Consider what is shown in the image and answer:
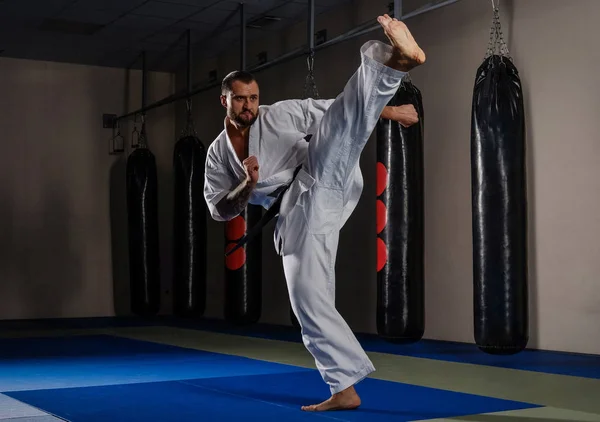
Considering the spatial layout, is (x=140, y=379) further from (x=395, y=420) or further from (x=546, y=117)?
(x=546, y=117)

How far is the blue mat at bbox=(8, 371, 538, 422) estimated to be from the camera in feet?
11.7

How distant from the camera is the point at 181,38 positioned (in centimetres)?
1005

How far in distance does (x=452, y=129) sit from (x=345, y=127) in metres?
3.84

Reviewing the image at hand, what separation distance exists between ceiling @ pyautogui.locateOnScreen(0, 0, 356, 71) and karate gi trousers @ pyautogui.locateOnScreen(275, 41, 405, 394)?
516 cm

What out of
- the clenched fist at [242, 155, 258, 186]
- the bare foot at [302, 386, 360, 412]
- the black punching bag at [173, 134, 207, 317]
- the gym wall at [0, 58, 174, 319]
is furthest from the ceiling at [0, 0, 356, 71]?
the bare foot at [302, 386, 360, 412]

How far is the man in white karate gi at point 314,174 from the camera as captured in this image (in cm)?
356

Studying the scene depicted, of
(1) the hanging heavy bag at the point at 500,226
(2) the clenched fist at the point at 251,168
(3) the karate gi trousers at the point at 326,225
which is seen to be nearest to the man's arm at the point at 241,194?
(2) the clenched fist at the point at 251,168

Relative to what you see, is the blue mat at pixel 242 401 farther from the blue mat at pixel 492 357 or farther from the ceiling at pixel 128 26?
the ceiling at pixel 128 26

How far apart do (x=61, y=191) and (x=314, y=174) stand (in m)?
7.94

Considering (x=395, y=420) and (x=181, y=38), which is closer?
(x=395, y=420)

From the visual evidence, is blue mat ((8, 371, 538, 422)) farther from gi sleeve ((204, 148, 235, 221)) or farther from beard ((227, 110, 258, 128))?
beard ((227, 110, 258, 128))

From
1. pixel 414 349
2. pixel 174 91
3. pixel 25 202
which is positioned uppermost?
pixel 174 91

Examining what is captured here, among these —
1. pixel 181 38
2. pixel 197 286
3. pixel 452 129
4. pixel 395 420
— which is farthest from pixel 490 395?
pixel 181 38

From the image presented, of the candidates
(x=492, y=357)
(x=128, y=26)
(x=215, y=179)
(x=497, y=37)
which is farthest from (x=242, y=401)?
(x=128, y=26)
